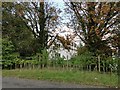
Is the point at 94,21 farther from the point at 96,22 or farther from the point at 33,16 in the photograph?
the point at 33,16

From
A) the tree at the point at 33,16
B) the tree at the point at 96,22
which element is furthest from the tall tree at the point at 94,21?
the tree at the point at 33,16

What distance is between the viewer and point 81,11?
31.7 feet

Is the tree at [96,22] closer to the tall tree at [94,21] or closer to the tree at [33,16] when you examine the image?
the tall tree at [94,21]

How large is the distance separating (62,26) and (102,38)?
6.07 ft

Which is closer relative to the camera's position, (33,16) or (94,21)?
(94,21)

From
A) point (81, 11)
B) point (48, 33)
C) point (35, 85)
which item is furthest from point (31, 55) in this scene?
point (35, 85)

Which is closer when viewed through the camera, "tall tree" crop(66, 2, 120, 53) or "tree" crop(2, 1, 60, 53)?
"tall tree" crop(66, 2, 120, 53)

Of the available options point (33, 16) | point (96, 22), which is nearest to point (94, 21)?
point (96, 22)

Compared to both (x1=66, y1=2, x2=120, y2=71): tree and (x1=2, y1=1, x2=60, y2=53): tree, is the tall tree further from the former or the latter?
(x1=2, y1=1, x2=60, y2=53): tree

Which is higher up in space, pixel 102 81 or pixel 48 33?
pixel 48 33

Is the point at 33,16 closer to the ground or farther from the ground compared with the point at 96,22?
farther from the ground

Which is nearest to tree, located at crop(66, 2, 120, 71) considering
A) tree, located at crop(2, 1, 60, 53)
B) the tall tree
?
the tall tree

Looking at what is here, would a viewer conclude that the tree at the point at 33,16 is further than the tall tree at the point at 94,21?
Yes

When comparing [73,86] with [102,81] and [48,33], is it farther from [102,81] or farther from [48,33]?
[48,33]
